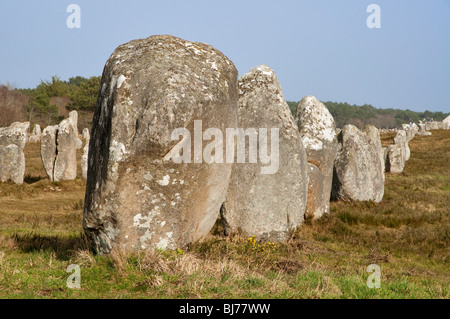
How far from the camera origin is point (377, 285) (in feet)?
21.7

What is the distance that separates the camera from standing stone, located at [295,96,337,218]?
13.5 m

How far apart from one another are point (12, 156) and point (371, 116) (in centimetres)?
14022

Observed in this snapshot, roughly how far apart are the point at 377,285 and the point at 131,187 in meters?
3.70

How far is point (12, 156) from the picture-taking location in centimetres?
2188

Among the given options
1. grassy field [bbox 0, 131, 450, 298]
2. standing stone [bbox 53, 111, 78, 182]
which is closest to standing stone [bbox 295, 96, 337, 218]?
grassy field [bbox 0, 131, 450, 298]

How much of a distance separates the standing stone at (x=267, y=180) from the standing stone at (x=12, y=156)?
14.6m

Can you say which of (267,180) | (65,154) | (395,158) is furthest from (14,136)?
(395,158)

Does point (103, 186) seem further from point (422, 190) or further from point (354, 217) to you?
point (422, 190)

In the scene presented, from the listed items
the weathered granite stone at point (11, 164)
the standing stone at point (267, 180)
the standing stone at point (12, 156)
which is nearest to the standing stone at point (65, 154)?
the standing stone at point (12, 156)

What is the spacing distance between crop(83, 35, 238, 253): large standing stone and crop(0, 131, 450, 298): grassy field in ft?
1.57

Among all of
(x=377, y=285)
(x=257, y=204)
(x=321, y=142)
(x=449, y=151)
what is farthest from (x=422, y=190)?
(x=449, y=151)

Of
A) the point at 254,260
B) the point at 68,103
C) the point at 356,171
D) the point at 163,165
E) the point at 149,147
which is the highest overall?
the point at 68,103

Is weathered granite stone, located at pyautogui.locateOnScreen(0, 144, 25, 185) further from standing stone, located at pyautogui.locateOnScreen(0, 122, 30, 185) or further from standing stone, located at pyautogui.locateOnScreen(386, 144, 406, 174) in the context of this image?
standing stone, located at pyautogui.locateOnScreen(386, 144, 406, 174)

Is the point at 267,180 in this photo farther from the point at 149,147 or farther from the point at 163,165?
the point at 149,147
